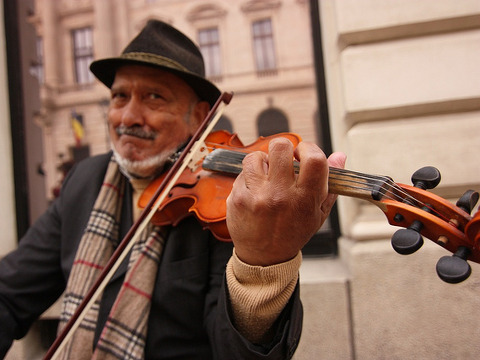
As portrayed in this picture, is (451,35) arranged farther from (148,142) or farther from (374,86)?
(148,142)

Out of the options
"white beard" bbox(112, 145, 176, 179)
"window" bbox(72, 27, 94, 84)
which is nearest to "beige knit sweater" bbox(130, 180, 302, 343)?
"white beard" bbox(112, 145, 176, 179)

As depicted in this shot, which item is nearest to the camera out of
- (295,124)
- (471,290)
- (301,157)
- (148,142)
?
(301,157)

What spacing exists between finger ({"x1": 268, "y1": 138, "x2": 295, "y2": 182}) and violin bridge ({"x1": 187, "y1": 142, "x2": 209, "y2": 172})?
65 centimetres

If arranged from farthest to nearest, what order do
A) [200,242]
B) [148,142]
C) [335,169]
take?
[148,142], [200,242], [335,169]

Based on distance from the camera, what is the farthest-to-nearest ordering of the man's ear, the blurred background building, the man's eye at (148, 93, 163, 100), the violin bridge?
the blurred background building, the man's ear, the man's eye at (148, 93, 163, 100), the violin bridge

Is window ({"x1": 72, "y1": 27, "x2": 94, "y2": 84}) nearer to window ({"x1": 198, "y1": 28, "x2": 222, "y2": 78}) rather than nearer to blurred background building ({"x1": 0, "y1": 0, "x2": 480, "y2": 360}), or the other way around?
window ({"x1": 198, "y1": 28, "x2": 222, "y2": 78})

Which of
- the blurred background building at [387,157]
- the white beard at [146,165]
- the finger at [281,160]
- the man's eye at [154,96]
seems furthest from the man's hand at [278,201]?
the blurred background building at [387,157]

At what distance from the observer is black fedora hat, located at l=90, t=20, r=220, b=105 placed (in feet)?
4.56

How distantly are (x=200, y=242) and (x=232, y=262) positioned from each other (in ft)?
1.40

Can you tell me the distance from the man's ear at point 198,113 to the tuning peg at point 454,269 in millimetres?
1128

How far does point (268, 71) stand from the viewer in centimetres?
1349

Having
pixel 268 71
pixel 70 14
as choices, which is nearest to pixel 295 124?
pixel 268 71

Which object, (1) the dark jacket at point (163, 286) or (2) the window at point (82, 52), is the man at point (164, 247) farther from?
(2) the window at point (82, 52)

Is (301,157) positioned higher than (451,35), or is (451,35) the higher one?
(451,35)
